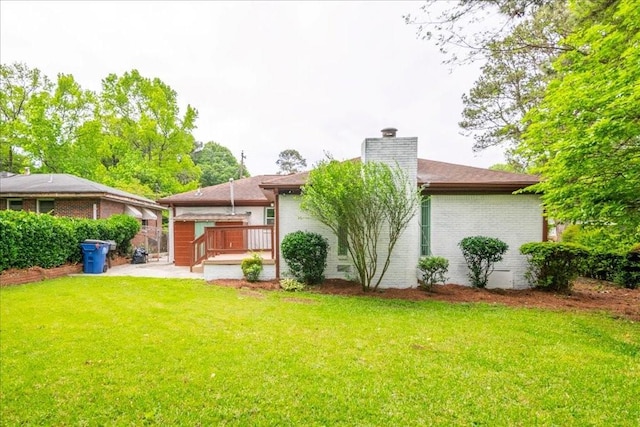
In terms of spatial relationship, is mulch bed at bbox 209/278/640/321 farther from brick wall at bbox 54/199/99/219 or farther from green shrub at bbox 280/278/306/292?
brick wall at bbox 54/199/99/219

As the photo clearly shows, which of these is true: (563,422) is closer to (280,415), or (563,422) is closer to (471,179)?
(280,415)

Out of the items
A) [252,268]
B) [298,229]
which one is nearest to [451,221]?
[298,229]

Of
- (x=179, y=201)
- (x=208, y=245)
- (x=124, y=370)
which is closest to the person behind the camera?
(x=124, y=370)

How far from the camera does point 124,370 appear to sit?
372 cm

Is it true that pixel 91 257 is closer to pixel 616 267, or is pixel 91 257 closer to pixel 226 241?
pixel 226 241

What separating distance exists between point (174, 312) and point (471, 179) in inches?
342

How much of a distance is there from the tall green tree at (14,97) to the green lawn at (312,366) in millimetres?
26556

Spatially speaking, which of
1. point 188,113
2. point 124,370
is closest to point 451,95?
point 124,370

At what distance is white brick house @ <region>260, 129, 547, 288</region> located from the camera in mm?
8773

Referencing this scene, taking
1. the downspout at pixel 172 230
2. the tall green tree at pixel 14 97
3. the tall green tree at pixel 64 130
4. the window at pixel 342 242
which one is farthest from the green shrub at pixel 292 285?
the tall green tree at pixel 14 97

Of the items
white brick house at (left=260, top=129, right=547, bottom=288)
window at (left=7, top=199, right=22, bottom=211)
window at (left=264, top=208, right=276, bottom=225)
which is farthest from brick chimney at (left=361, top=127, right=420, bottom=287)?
window at (left=7, top=199, right=22, bottom=211)

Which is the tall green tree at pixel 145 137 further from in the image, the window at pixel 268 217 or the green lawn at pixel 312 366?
the green lawn at pixel 312 366

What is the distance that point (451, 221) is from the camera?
923cm

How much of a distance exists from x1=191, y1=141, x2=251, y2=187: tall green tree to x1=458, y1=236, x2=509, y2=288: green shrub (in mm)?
32500
